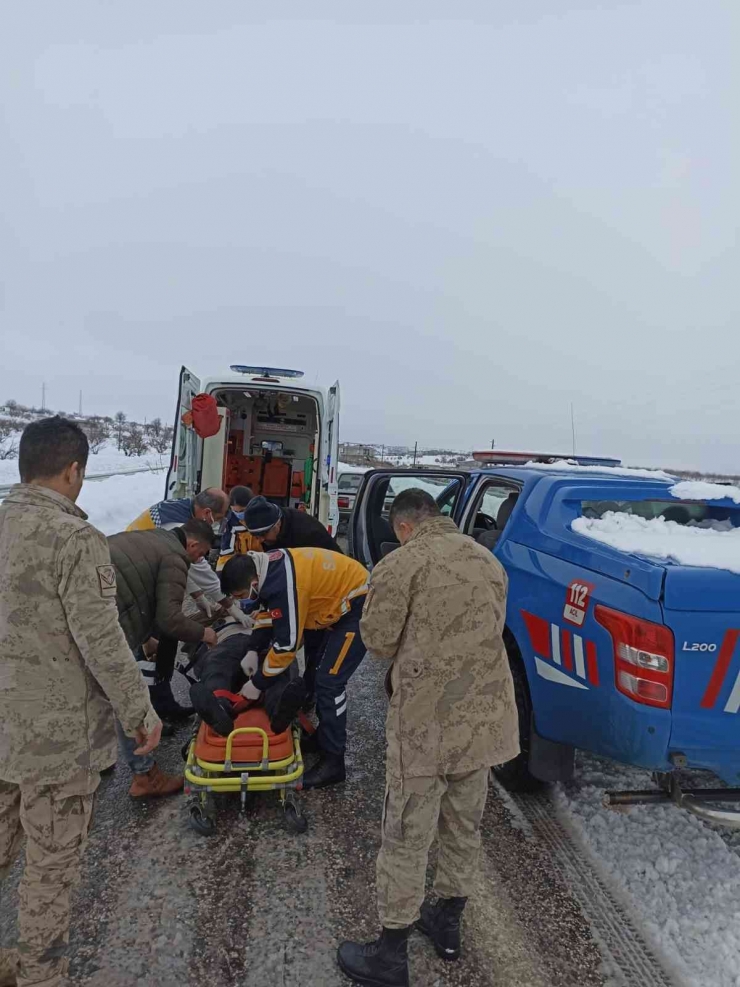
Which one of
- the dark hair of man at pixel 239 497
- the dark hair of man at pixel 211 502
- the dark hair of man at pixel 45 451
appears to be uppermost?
the dark hair of man at pixel 45 451

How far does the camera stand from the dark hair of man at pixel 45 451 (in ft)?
5.96

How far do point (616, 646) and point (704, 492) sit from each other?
1.46 metres

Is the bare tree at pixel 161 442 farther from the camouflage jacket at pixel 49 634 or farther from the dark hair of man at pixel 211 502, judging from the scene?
the camouflage jacket at pixel 49 634

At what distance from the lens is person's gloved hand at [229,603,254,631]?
3.74 m

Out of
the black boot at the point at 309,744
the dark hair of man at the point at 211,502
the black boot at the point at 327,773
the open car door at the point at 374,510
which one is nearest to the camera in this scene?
the black boot at the point at 327,773

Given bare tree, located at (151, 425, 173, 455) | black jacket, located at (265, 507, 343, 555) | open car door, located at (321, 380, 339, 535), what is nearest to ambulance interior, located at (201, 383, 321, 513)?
open car door, located at (321, 380, 339, 535)

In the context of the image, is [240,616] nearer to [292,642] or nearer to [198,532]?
[198,532]

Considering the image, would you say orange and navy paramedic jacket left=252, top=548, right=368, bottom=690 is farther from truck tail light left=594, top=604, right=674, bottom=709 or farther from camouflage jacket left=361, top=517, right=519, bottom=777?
truck tail light left=594, top=604, right=674, bottom=709

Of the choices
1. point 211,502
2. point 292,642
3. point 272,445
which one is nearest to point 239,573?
point 292,642

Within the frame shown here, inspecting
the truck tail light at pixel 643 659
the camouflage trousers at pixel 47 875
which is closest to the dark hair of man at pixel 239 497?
the camouflage trousers at pixel 47 875

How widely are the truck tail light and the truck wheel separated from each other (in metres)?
0.75

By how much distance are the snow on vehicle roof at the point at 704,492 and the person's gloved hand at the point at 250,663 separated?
2567mm

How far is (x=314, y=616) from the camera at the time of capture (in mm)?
3213

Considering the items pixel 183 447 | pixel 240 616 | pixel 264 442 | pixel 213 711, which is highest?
pixel 264 442
